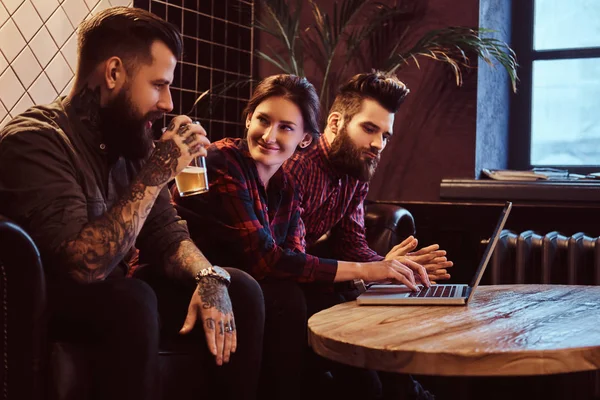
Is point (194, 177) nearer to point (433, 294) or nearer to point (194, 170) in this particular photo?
point (194, 170)

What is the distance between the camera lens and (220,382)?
1.86m

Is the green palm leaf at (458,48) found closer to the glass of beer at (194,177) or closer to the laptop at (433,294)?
the laptop at (433,294)

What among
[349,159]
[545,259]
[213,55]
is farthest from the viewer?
[213,55]

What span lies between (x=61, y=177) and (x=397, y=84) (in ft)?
5.05

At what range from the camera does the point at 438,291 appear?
6.92 ft

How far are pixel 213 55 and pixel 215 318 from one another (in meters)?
2.40

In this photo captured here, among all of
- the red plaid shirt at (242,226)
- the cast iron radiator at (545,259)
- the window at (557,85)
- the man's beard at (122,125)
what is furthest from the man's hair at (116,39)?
the window at (557,85)

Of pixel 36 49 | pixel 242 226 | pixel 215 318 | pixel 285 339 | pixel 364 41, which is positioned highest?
pixel 364 41

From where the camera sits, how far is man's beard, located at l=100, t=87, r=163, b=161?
196cm

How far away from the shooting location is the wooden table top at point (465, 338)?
1.40 metres

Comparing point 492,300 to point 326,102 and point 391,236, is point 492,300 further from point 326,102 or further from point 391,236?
point 326,102

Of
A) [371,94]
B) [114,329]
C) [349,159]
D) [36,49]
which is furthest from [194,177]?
[36,49]

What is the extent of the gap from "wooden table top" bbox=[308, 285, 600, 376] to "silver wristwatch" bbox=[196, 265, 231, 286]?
0.82 ft

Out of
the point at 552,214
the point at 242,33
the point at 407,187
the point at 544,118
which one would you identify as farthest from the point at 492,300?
the point at 242,33
